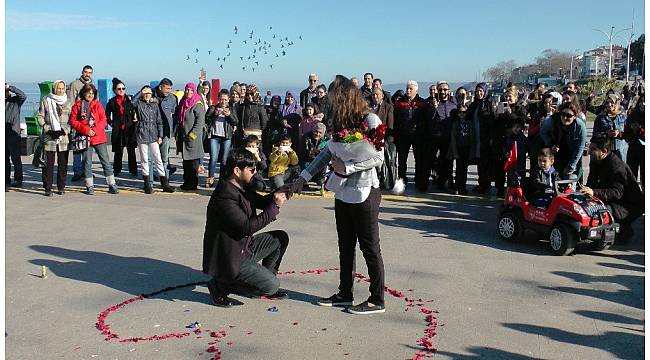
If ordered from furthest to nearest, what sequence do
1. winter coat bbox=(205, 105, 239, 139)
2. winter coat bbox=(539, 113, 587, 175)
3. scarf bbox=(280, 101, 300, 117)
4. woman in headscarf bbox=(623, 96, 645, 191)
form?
1. scarf bbox=(280, 101, 300, 117)
2. winter coat bbox=(205, 105, 239, 139)
3. woman in headscarf bbox=(623, 96, 645, 191)
4. winter coat bbox=(539, 113, 587, 175)

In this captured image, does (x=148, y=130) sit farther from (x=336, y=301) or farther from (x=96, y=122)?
(x=336, y=301)

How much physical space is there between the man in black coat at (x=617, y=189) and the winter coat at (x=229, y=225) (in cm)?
379

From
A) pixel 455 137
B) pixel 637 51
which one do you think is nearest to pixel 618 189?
pixel 455 137

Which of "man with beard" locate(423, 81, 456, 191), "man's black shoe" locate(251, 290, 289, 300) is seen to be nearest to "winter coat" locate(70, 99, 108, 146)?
"man with beard" locate(423, 81, 456, 191)

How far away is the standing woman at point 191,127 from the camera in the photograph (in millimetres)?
11672

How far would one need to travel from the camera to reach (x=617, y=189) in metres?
7.96

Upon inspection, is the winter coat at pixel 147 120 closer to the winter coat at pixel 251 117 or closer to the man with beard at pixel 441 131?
the winter coat at pixel 251 117

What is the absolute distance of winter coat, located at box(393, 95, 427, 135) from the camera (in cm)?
1145

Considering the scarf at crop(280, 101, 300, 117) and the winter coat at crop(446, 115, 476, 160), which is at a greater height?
the scarf at crop(280, 101, 300, 117)

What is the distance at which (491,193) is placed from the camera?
448 inches

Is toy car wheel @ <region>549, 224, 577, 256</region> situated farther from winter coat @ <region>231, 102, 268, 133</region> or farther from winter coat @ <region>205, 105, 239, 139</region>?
winter coat @ <region>205, 105, 239, 139</region>

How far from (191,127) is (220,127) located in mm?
597

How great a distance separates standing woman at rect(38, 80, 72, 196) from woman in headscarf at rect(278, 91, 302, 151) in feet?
10.7

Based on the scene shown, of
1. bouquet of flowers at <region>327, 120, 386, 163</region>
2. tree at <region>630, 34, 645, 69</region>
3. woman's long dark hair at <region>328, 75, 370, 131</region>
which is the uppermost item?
tree at <region>630, 34, 645, 69</region>
